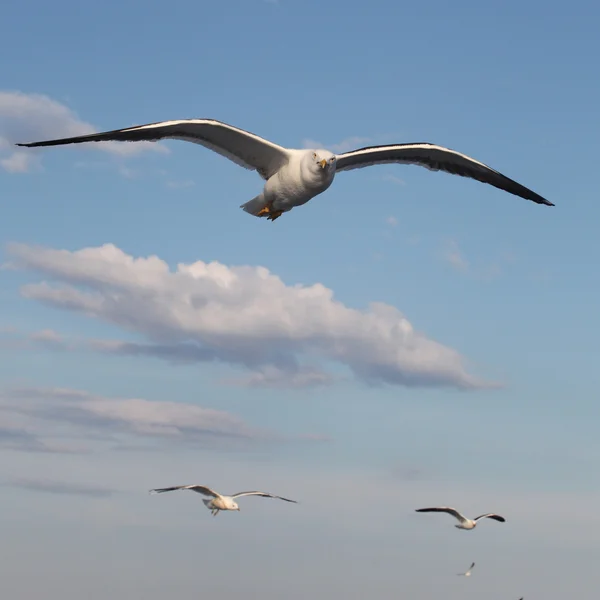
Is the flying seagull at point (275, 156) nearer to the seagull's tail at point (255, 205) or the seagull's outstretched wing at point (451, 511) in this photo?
the seagull's tail at point (255, 205)

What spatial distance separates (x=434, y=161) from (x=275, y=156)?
6081mm

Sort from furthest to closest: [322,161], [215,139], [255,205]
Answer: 1. [255,205]
2. [215,139]
3. [322,161]

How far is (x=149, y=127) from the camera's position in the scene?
26.8 m

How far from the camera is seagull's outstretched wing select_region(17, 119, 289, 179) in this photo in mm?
26672

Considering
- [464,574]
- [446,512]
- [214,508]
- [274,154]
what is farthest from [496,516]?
[274,154]

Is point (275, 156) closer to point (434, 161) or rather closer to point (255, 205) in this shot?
point (255, 205)

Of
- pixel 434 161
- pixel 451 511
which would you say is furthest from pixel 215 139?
pixel 451 511

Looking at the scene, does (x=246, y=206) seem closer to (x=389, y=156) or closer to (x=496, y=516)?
(x=389, y=156)

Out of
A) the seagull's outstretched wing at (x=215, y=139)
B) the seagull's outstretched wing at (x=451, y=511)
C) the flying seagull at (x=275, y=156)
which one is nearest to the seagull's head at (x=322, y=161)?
the flying seagull at (x=275, y=156)

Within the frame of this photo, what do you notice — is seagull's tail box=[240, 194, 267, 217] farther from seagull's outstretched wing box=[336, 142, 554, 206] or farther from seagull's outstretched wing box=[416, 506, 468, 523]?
seagull's outstretched wing box=[416, 506, 468, 523]

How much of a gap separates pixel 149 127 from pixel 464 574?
19.4m

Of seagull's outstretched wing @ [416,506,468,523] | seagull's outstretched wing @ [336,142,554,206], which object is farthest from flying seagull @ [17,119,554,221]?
seagull's outstretched wing @ [416,506,468,523]

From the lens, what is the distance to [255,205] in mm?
29297

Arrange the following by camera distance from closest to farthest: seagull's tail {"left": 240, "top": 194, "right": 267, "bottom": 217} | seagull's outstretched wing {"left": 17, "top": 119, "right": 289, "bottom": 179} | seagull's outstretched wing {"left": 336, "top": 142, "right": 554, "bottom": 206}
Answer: seagull's outstretched wing {"left": 17, "top": 119, "right": 289, "bottom": 179} → seagull's tail {"left": 240, "top": 194, "right": 267, "bottom": 217} → seagull's outstretched wing {"left": 336, "top": 142, "right": 554, "bottom": 206}
